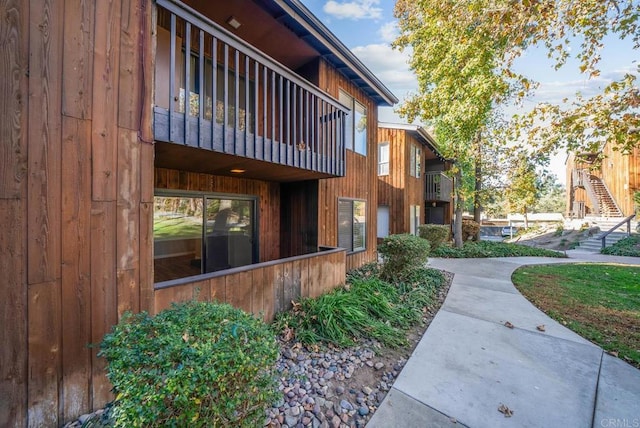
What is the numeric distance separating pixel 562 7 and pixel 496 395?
222 inches

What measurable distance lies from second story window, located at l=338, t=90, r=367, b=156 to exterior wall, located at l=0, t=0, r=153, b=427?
5087 millimetres

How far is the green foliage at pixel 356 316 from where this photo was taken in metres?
3.59

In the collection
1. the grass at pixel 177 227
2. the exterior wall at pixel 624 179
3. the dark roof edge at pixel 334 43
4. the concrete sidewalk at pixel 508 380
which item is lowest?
the concrete sidewalk at pixel 508 380

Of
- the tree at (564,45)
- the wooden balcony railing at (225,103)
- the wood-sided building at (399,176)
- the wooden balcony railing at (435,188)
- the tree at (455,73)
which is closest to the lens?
the wooden balcony railing at (225,103)

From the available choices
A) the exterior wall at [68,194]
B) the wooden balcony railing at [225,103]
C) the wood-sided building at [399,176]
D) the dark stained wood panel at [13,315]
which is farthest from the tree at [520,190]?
the dark stained wood panel at [13,315]

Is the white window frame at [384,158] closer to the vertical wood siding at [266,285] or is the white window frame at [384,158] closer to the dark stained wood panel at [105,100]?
the vertical wood siding at [266,285]

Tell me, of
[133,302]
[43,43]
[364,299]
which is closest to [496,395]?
[364,299]

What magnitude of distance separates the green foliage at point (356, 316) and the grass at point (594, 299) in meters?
2.29

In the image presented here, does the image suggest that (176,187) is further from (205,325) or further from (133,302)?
(205,325)

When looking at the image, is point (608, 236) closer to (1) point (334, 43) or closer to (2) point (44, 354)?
(1) point (334, 43)

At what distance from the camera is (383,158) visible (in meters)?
12.8

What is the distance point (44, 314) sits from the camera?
1918 millimetres

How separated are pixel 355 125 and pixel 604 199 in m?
21.1

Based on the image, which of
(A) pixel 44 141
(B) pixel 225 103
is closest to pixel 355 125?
→ (B) pixel 225 103
